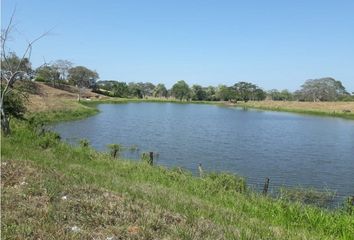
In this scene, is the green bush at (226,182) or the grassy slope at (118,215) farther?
the green bush at (226,182)

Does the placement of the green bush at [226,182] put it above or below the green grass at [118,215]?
below

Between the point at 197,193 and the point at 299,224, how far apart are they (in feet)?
14.7

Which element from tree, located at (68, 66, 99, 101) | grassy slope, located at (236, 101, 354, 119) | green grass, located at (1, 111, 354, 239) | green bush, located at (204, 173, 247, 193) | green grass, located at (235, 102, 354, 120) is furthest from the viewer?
tree, located at (68, 66, 99, 101)

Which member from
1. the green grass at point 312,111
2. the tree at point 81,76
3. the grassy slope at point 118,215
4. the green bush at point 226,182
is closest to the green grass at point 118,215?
the grassy slope at point 118,215

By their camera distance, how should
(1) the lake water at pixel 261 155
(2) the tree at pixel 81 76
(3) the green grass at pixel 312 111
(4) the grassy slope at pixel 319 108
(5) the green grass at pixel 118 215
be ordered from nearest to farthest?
1. (5) the green grass at pixel 118 215
2. (1) the lake water at pixel 261 155
3. (3) the green grass at pixel 312 111
4. (4) the grassy slope at pixel 319 108
5. (2) the tree at pixel 81 76

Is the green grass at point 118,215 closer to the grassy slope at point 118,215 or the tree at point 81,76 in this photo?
the grassy slope at point 118,215

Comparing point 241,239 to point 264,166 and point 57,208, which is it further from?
point 264,166

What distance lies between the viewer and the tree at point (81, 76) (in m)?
185

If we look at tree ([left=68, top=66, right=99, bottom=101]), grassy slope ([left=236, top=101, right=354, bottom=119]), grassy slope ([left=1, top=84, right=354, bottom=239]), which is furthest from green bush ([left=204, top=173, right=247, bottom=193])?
tree ([left=68, top=66, right=99, bottom=101])

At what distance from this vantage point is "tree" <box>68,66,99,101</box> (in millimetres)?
185000

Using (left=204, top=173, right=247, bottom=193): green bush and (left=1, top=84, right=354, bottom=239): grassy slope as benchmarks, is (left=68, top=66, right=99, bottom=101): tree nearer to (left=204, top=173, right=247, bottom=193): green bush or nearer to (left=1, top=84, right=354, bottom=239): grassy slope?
(left=204, top=173, right=247, bottom=193): green bush

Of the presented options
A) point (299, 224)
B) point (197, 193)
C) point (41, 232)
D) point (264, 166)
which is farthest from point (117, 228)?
point (264, 166)

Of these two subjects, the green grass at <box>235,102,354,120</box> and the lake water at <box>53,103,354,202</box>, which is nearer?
the lake water at <box>53,103,354,202</box>

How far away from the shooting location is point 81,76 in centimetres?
18600
